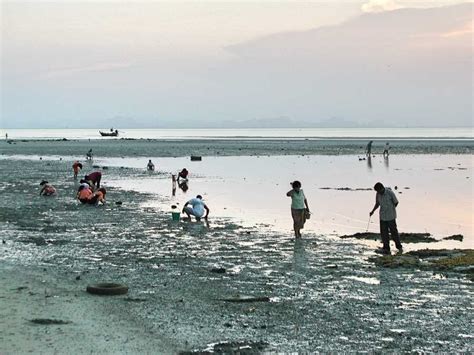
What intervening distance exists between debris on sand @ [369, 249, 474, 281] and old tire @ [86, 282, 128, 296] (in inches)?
249

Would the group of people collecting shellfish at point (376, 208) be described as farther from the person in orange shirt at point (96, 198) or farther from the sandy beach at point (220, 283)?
the person in orange shirt at point (96, 198)

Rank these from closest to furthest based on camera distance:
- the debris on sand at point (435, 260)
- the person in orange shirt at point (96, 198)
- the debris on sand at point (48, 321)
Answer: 1. the debris on sand at point (48, 321)
2. the debris on sand at point (435, 260)
3. the person in orange shirt at point (96, 198)

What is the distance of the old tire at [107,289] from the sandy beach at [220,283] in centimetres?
15

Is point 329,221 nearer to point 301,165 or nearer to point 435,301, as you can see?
point 435,301

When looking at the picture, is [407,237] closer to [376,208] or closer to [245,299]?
[376,208]

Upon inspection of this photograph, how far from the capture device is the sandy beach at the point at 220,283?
9.41 metres

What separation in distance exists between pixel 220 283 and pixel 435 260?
5.70 meters

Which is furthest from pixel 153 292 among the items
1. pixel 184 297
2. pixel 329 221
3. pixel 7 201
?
pixel 7 201

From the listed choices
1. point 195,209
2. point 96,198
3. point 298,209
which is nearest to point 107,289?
point 298,209

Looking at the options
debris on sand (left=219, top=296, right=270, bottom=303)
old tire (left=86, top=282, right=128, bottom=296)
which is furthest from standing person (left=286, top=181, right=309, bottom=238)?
old tire (left=86, top=282, right=128, bottom=296)

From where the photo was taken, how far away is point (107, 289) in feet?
38.5

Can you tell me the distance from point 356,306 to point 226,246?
679cm

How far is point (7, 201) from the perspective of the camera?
2803cm

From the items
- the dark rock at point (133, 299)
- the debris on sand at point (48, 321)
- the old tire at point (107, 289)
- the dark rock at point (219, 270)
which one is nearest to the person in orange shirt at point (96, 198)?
the dark rock at point (219, 270)
